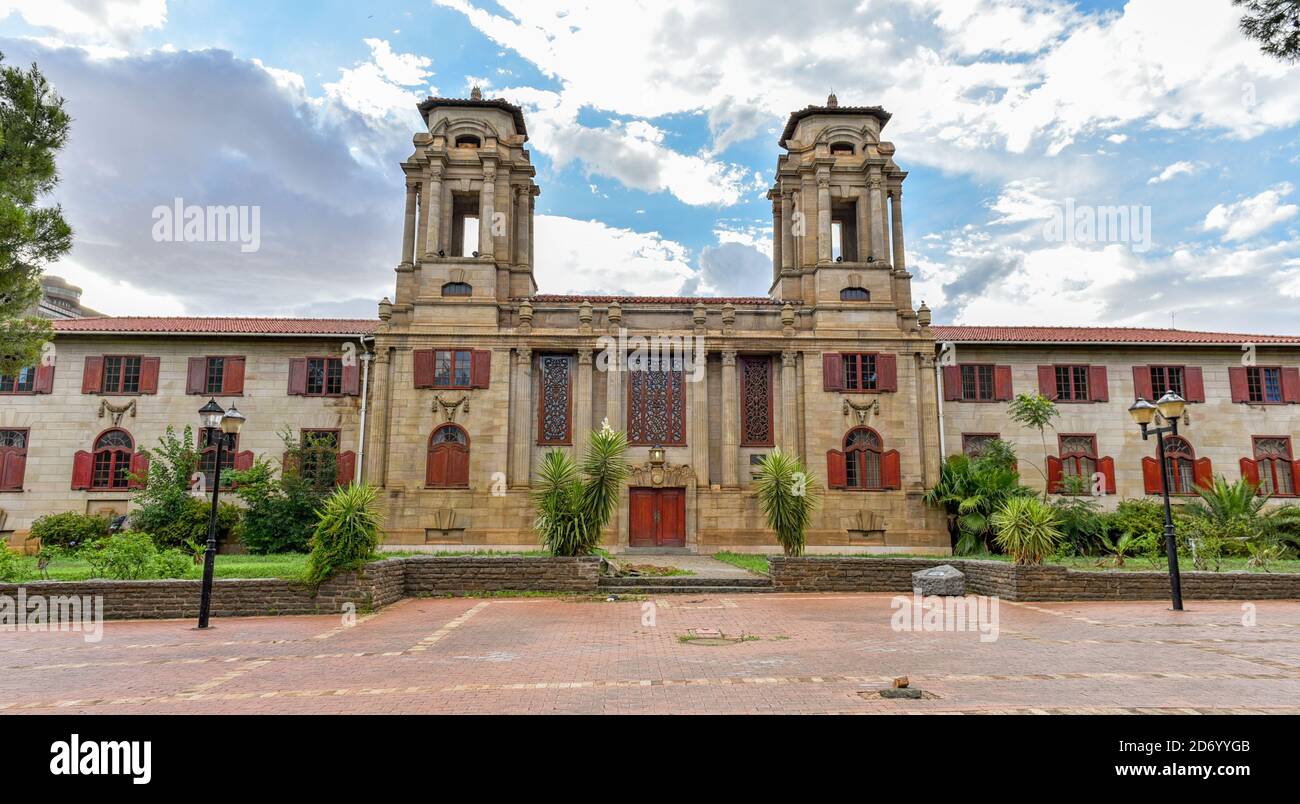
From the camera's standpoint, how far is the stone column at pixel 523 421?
2961cm

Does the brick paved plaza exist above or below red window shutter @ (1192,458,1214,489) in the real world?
below

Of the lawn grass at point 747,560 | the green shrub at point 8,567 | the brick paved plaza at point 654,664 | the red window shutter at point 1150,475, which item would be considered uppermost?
the red window shutter at point 1150,475

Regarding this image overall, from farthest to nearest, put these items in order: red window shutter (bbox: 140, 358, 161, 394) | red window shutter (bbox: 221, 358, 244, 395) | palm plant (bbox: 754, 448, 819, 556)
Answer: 1. red window shutter (bbox: 221, 358, 244, 395)
2. red window shutter (bbox: 140, 358, 161, 394)
3. palm plant (bbox: 754, 448, 819, 556)

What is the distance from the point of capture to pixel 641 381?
3083 centimetres

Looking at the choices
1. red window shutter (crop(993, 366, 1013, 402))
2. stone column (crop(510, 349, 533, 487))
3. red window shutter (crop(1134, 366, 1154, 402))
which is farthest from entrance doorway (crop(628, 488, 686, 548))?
red window shutter (crop(1134, 366, 1154, 402))

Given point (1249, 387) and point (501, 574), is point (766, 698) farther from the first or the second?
point (1249, 387)

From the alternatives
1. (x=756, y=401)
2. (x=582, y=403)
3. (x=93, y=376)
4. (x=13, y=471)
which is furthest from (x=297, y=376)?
(x=756, y=401)

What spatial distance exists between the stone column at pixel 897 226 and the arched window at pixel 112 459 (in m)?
31.4

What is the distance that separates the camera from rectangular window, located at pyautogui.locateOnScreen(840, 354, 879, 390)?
1204 inches

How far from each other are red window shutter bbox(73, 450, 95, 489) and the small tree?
3538 cm

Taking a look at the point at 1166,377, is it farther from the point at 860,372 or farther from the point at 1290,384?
the point at 860,372

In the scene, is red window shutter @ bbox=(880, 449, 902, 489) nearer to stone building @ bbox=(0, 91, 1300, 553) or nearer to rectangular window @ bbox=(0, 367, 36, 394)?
stone building @ bbox=(0, 91, 1300, 553)

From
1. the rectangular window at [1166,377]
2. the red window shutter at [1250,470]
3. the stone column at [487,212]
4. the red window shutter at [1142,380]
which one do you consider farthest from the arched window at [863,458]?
the stone column at [487,212]

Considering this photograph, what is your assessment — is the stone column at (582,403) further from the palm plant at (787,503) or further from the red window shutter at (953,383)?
the red window shutter at (953,383)
